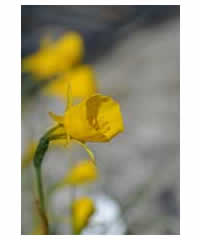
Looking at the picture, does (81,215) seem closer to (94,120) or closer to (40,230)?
(40,230)

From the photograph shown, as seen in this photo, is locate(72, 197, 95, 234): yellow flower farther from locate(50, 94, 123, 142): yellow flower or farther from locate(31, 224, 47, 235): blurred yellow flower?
locate(50, 94, 123, 142): yellow flower

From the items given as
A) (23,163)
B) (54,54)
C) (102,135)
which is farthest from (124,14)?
(102,135)

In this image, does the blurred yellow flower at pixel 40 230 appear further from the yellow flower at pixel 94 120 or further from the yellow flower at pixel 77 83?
the yellow flower at pixel 77 83

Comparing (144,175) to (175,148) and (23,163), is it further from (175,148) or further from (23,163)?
(23,163)
